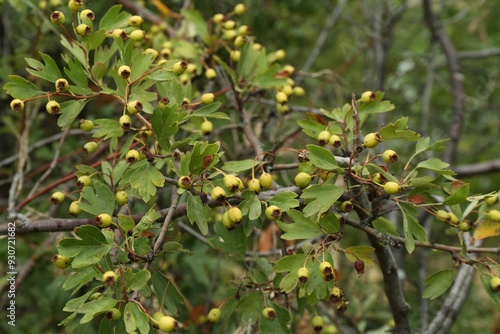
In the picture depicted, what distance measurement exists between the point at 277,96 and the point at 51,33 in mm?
1425

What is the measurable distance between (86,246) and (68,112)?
0.34 metres

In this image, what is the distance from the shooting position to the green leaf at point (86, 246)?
1202 mm

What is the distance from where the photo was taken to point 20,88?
1.36m

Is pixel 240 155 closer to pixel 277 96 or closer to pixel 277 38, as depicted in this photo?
pixel 277 96

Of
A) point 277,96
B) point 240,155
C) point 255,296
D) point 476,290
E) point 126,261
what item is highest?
point 277,96

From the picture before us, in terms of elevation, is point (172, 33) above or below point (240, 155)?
above

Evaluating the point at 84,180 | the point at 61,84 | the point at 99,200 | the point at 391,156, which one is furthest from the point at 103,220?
the point at 391,156

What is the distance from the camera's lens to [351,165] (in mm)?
1300

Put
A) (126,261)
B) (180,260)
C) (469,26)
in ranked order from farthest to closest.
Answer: (469,26), (180,260), (126,261)

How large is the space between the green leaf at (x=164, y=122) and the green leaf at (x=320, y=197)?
0.33 m

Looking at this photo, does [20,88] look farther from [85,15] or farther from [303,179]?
[303,179]

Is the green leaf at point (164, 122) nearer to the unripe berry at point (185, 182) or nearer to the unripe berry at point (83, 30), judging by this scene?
the unripe berry at point (185, 182)

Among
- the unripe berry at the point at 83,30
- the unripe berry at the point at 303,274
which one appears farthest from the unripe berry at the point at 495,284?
the unripe berry at the point at 83,30

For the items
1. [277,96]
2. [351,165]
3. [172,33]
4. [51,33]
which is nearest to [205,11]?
[172,33]
